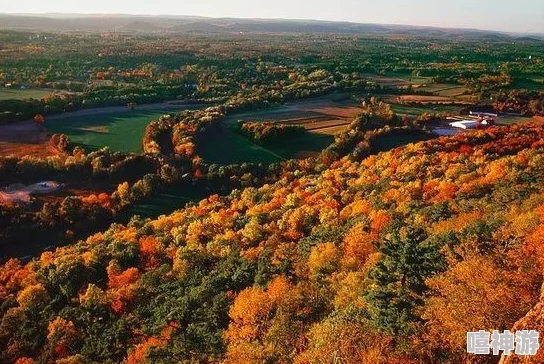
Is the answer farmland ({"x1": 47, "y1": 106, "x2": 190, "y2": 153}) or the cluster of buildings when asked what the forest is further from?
the cluster of buildings

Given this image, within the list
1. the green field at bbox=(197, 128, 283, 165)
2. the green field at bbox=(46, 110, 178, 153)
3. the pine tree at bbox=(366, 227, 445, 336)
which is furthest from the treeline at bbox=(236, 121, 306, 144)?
the pine tree at bbox=(366, 227, 445, 336)

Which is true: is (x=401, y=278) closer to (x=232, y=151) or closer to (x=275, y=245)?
(x=275, y=245)

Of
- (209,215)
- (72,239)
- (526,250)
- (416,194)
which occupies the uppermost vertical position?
(526,250)

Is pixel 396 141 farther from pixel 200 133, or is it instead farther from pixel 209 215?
pixel 209 215

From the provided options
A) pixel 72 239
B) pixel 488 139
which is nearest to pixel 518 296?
pixel 72 239

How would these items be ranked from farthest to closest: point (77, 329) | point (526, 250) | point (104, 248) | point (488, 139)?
1. point (488, 139)
2. point (104, 248)
3. point (77, 329)
4. point (526, 250)
